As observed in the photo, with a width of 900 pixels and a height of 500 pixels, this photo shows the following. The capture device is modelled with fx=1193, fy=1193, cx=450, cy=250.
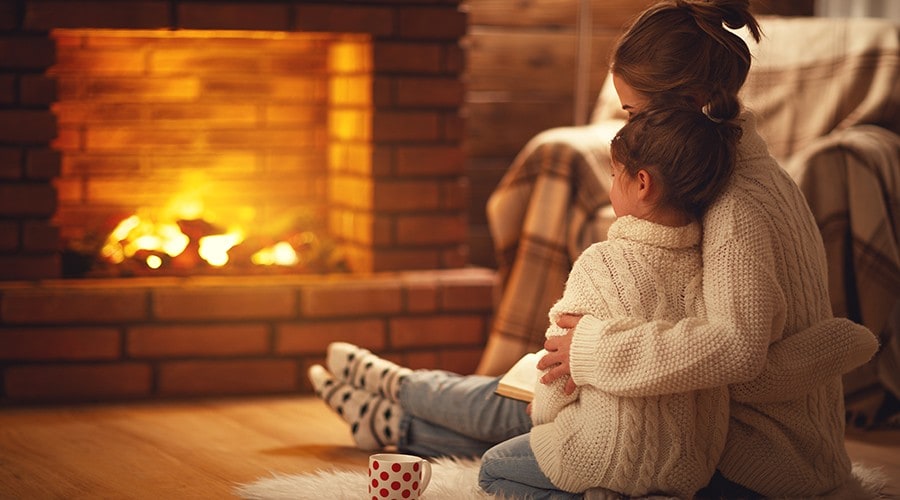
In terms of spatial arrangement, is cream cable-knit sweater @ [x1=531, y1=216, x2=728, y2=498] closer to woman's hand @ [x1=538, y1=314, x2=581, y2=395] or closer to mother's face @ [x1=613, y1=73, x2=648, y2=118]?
woman's hand @ [x1=538, y1=314, x2=581, y2=395]

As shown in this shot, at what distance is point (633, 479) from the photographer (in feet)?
5.18

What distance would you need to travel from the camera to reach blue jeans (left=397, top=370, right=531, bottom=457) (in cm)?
204

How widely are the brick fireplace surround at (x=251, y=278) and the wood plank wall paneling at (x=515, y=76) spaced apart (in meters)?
0.52

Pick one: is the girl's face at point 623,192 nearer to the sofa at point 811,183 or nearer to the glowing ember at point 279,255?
the sofa at point 811,183

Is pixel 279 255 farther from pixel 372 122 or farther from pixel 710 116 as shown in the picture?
pixel 710 116

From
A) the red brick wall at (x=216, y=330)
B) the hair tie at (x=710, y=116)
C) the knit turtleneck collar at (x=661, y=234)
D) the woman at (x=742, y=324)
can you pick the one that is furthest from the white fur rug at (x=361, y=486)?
the red brick wall at (x=216, y=330)

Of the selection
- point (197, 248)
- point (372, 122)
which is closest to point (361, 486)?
point (197, 248)

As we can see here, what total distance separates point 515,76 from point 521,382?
1798 mm

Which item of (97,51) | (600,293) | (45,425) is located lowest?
(45,425)

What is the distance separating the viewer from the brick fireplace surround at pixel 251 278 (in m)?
2.71

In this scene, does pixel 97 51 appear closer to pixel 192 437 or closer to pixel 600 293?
pixel 192 437

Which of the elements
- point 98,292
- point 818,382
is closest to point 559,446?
point 818,382

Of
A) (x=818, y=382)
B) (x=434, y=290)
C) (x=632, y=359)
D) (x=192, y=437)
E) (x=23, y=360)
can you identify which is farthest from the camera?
(x=434, y=290)

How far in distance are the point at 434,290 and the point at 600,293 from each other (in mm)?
1391
